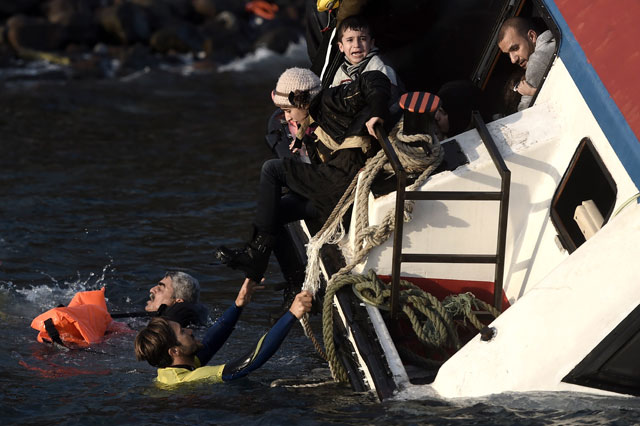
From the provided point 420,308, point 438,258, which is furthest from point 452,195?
point 420,308

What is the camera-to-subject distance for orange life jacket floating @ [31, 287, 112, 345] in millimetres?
6434

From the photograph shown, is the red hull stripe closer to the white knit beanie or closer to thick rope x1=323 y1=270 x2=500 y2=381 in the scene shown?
thick rope x1=323 y1=270 x2=500 y2=381

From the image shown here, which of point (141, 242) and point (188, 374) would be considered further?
point (141, 242)

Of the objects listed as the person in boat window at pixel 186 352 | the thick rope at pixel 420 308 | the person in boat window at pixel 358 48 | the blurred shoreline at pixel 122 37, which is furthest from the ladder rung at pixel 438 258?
the blurred shoreline at pixel 122 37

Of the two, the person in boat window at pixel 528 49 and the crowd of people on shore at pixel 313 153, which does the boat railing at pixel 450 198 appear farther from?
the person in boat window at pixel 528 49

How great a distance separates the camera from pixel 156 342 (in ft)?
17.1

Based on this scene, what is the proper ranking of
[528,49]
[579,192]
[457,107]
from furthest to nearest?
[457,107] < [528,49] < [579,192]

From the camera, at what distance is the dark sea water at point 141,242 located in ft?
16.5

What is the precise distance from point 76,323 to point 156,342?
139cm

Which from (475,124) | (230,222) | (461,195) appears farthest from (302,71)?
(230,222)

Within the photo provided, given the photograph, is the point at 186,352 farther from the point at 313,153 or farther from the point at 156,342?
the point at 313,153

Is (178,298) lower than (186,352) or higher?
higher

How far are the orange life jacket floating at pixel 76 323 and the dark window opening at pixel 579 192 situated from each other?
3098 millimetres

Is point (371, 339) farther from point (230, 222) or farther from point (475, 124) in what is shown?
point (230, 222)
